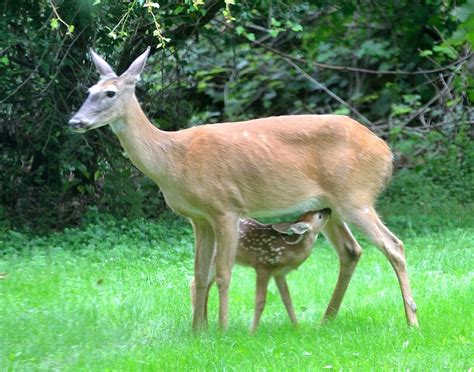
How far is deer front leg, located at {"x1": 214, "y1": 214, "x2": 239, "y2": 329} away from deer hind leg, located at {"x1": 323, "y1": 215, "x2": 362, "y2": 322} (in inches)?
31.9

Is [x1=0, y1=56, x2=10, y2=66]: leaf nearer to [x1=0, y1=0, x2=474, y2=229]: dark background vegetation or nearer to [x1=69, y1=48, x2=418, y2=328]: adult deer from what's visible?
[x1=0, y1=0, x2=474, y2=229]: dark background vegetation

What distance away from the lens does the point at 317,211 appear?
7.93 meters

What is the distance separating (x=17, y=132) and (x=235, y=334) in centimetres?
590

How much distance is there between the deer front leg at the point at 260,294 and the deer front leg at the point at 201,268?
14.7 inches

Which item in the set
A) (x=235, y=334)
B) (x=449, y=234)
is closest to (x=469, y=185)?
(x=449, y=234)

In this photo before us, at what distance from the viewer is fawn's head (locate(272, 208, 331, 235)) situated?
7.73 meters

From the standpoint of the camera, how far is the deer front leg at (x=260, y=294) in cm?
748

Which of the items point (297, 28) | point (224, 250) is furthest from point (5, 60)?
point (224, 250)

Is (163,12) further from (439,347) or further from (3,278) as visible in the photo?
(439,347)

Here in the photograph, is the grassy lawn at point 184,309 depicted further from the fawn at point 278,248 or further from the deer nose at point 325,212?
the deer nose at point 325,212

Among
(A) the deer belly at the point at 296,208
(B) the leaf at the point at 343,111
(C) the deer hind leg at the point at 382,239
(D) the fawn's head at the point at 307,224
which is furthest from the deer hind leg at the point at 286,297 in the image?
(B) the leaf at the point at 343,111

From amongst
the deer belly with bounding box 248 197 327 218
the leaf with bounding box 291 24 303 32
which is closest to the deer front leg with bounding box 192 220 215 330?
the deer belly with bounding box 248 197 327 218

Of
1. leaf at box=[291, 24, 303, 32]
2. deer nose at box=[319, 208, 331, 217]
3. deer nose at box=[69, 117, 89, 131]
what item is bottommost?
deer nose at box=[319, 208, 331, 217]

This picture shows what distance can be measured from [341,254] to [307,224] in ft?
1.42
